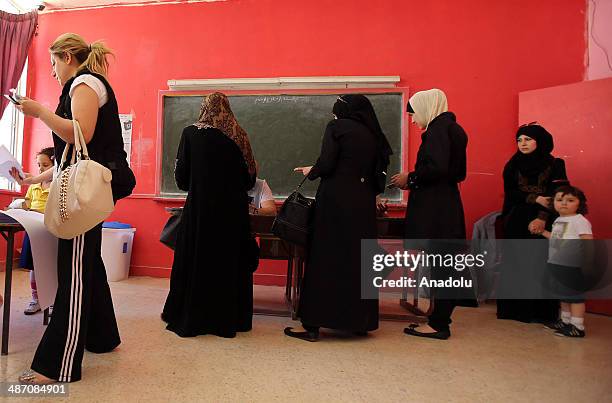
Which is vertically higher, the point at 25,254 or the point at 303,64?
the point at 303,64

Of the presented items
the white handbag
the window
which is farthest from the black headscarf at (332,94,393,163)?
the window

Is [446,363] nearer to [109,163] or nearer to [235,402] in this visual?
[235,402]

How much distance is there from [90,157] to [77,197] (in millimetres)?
267

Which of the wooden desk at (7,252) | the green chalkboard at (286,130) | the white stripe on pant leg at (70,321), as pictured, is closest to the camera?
the white stripe on pant leg at (70,321)

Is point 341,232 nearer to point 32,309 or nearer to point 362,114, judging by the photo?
point 362,114

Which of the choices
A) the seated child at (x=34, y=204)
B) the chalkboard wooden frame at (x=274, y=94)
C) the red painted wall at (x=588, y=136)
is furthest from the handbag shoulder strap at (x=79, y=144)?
the red painted wall at (x=588, y=136)

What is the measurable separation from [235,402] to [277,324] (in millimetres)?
1251

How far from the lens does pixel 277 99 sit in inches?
169

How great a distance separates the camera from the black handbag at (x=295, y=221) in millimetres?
2365

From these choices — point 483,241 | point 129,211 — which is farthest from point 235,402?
point 129,211

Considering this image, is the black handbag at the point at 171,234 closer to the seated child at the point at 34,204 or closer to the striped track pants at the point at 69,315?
the seated child at the point at 34,204

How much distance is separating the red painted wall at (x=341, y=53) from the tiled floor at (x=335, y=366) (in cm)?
175

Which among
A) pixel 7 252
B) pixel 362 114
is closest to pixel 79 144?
pixel 7 252

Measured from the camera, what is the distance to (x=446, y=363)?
2094 millimetres
